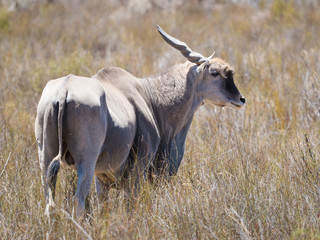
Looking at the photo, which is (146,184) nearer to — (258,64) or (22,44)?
(258,64)

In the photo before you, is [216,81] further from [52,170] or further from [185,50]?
[52,170]

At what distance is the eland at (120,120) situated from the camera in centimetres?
399

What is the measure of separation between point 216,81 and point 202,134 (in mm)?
1350

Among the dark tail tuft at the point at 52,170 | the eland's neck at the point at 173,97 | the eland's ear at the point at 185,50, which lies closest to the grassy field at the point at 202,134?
the dark tail tuft at the point at 52,170

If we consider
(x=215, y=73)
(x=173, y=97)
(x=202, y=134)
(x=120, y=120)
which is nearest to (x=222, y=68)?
(x=215, y=73)

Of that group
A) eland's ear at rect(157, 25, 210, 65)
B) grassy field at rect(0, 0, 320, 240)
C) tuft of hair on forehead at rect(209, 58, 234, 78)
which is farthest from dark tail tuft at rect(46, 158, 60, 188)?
tuft of hair on forehead at rect(209, 58, 234, 78)

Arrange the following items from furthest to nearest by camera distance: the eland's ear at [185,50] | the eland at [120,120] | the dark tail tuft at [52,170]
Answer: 1. the eland's ear at [185,50]
2. the eland at [120,120]
3. the dark tail tuft at [52,170]

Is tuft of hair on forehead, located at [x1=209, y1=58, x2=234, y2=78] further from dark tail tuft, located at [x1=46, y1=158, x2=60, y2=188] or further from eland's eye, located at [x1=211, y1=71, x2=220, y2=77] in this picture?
dark tail tuft, located at [x1=46, y1=158, x2=60, y2=188]

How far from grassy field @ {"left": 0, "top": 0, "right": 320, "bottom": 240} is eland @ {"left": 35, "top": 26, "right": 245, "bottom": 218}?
0.26 metres

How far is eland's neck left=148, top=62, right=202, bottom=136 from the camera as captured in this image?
586cm

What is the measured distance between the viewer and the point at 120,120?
15.0 feet

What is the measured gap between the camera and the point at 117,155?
4.64 meters

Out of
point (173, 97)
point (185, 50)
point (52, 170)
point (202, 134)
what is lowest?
point (202, 134)

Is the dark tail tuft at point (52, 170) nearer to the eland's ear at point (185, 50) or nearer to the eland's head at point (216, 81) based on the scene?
the eland's ear at point (185, 50)
